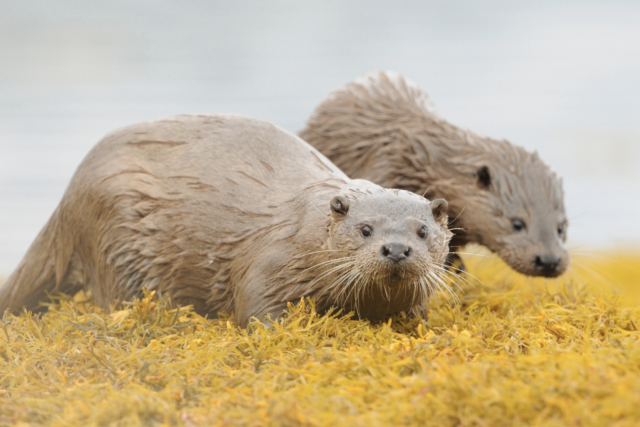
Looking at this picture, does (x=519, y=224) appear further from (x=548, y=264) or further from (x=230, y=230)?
(x=230, y=230)

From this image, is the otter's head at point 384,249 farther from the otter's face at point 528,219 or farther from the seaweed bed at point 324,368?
the otter's face at point 528,219

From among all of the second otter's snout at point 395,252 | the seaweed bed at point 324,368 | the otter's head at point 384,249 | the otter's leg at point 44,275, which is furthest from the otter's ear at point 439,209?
the otter's leg at point 44,275

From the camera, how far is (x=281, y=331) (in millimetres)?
3189

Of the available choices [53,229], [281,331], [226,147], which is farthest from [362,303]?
[53,229]

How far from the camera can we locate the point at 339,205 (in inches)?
133

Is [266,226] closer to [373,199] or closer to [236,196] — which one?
[236,196]

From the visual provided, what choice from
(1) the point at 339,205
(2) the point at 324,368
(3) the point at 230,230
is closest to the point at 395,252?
(1) the point at 339,205

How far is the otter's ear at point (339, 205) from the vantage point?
3373 millimetres

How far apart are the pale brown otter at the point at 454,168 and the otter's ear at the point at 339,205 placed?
94 centimetres

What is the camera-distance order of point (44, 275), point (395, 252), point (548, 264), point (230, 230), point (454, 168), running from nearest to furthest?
point (395, 252), point (230, 230), point (44, 275), point (548, 264), point (454, 168)

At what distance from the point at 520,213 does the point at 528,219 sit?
0.06 m

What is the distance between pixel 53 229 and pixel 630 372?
129 inches

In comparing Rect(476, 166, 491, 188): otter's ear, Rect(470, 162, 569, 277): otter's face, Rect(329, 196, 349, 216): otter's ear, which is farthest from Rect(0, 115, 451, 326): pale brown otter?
Rect(476, 166, 491, 188): otter's ear

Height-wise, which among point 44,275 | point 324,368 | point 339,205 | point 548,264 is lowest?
point 44,275
